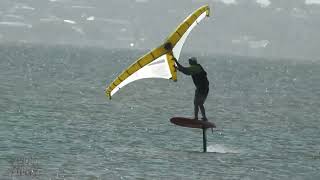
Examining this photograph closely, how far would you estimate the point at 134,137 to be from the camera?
43656mm

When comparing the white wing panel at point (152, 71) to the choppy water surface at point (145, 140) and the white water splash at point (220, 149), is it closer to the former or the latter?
the choppy water surface at point (145, 140)

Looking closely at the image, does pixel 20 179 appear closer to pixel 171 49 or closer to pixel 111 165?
pixel 111 165

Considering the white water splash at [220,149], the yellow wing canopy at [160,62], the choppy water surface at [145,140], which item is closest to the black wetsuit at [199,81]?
the yellow wing canopy at [160,62]

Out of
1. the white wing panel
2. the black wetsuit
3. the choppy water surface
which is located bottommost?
the choppy water surface

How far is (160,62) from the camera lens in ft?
95.1

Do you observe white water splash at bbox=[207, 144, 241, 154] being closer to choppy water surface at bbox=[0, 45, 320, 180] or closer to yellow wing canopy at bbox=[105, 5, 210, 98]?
choppy water surface at bbox=[0, 45, 320, 180]

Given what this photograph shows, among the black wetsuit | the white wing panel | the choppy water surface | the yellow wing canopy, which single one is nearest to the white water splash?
the choppy water surface

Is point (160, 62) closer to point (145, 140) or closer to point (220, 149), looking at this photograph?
point (220, 149)

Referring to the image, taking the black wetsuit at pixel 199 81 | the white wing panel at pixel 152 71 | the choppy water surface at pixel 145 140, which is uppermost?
the white wing panel at pixel 152 71

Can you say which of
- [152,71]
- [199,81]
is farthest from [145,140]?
[152,71]

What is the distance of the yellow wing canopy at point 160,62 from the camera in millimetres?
28422

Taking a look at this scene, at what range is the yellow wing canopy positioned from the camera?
28.4 m

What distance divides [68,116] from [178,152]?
17.4 m

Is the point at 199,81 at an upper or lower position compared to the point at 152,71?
lower
